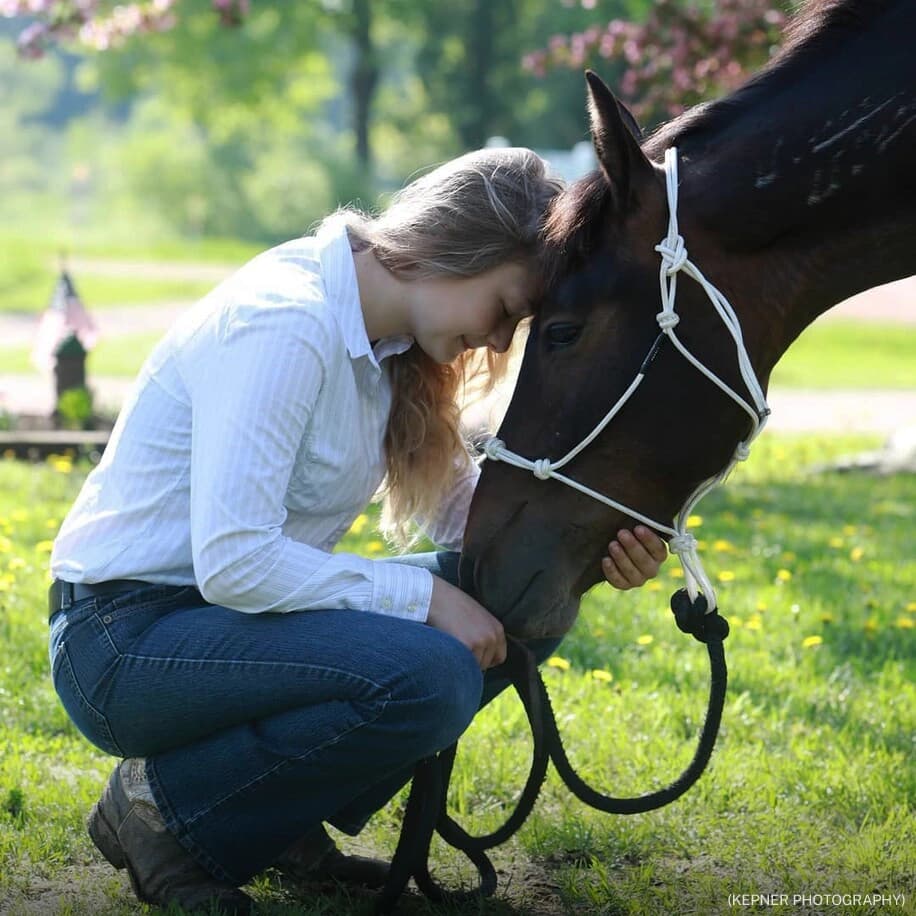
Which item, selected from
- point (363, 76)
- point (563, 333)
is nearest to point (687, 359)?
point (563, 333)

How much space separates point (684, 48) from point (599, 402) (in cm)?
653

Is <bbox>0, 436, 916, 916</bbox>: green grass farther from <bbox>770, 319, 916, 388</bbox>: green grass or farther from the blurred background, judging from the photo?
<bbox>770, 319, 916, 388</bbox>: green grass

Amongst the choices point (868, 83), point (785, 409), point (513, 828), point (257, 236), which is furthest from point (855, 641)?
point (257, 236)

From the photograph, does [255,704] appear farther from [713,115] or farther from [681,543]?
[713,115]

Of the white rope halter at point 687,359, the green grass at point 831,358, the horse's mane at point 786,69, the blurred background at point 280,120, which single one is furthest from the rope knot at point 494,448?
the green grass at point 831,358

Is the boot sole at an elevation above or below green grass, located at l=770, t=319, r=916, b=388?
below

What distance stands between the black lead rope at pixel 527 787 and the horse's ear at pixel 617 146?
0.75 m

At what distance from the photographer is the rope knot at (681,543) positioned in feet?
7.95

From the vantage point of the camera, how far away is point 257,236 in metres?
30.4

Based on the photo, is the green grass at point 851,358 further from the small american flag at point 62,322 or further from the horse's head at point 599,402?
the horse's head at point 599,402

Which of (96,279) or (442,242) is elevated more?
(96,279)

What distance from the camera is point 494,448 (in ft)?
7.83

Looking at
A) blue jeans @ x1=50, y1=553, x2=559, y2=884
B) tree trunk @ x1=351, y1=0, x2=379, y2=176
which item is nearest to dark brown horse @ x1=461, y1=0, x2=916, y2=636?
blue jeans @ x1=50, y1=553, x2=559, y2=884

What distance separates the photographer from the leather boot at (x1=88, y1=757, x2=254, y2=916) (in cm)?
241
